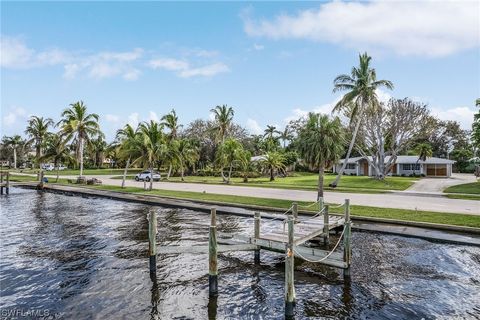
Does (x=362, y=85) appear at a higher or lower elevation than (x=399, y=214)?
higher

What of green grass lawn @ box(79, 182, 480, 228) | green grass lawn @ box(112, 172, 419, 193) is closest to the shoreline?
green grass lawn @ box(79, 182, 480, 228)

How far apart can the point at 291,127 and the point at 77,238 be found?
79.2 m

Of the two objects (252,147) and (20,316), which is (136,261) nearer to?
(20,316)

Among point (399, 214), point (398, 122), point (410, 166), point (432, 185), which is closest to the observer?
point (399, 214)

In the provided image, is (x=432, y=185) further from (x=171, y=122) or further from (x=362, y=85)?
(x=171, y=122)

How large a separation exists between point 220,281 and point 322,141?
614 inches

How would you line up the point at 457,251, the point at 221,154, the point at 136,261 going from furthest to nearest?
the point at 221,154, the point at 457,251, the point at 136,261

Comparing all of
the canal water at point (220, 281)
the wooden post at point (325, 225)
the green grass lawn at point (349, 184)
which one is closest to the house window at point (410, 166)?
the green grass lawn at point (349, 184)

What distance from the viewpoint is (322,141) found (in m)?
23.7

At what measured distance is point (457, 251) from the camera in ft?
42.5

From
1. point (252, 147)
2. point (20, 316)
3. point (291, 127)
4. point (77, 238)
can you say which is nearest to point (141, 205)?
point (77, 238)

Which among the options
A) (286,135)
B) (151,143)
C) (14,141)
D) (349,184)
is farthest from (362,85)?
(14,141)

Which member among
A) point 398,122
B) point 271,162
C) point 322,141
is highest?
point 398,122

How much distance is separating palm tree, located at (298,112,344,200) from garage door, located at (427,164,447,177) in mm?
45432
